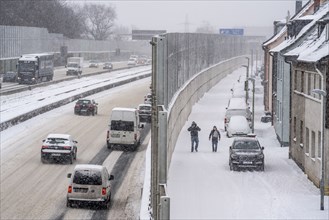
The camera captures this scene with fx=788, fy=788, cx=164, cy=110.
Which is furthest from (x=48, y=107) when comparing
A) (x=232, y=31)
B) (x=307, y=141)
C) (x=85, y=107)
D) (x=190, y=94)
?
(x=232, y=31)

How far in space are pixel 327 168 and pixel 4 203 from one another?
12967 mm

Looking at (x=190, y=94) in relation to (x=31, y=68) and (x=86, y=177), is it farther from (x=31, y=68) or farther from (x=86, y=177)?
(x=86, y=177)

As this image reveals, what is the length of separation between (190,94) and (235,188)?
31.1m

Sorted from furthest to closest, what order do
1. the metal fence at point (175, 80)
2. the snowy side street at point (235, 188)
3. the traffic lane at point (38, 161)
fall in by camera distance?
1. the traffic lane at point (38, 161)
2. the snowy side street at point (235, 188)
3. the metal fence at point (175, 80)

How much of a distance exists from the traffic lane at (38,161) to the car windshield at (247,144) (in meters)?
8.27

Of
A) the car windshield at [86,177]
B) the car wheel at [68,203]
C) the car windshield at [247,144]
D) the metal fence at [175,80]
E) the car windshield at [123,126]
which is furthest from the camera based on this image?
the car windshield at [123,126]

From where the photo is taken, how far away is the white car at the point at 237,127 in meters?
51.4

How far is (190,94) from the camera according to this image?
63.8 meters

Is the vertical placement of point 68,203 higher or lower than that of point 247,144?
lower

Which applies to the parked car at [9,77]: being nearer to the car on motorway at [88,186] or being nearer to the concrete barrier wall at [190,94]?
the concrete barrier wall at [190,94]

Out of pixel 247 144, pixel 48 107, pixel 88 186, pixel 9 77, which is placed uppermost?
pixel 9 77

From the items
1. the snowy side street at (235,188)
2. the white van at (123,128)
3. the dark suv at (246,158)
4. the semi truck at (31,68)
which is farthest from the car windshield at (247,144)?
the semi truck at (31,68)

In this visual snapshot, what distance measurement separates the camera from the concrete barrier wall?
4096cm

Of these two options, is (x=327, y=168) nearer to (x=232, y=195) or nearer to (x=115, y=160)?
(x=232, y=195)
